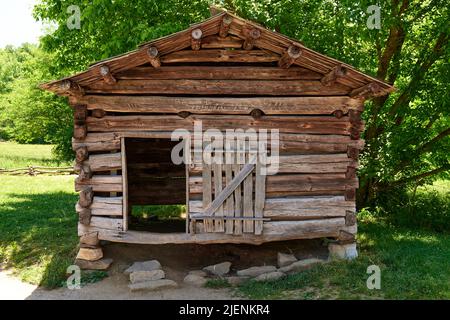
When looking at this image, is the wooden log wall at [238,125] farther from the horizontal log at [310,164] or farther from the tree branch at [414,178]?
the tree branch at [414,178]

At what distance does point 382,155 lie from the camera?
1325 centimetres

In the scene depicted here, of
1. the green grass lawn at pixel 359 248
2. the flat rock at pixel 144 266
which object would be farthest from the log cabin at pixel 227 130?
the green grass lawn at pixel 359 248

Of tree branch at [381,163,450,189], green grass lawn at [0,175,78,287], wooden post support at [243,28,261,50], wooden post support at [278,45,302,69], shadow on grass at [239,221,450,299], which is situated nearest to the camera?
shadow on grass at [239,221,450,299]

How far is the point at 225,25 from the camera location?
8.72 meters

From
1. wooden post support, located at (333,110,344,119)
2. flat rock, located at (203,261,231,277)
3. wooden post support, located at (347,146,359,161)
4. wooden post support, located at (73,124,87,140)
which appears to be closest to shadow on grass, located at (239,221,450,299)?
flat rock, located at (203,261,231,277)

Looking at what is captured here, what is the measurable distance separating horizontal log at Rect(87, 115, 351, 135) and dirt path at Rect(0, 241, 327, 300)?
2.54m

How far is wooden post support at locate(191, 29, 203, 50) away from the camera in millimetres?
8734

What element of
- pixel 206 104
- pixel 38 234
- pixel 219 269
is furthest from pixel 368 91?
pixel 38 234

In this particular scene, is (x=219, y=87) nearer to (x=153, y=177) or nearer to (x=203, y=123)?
(x=203, y=123)

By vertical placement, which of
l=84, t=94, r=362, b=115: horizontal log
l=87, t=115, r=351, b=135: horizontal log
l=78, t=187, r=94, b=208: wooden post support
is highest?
l=84, t=94, r=362, b=115: horizontal log

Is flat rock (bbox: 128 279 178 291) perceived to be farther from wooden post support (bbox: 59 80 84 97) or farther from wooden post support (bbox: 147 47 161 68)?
wooden post support (bbox: 147 47 161 68)

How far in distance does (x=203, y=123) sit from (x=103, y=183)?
2147 mm

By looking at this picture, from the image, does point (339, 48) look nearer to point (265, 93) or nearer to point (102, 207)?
point (265, 93)

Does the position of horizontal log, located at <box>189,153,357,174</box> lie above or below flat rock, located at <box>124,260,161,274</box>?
above
